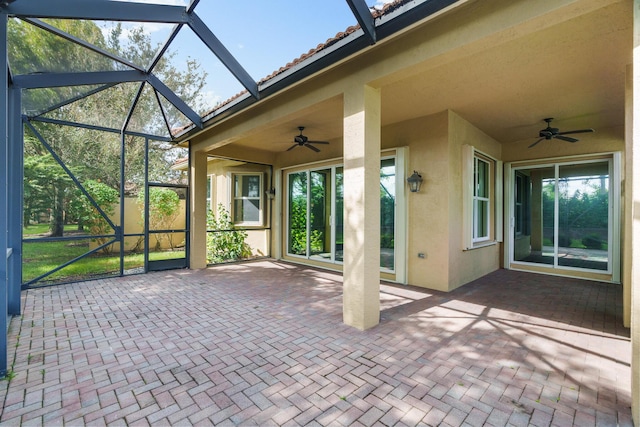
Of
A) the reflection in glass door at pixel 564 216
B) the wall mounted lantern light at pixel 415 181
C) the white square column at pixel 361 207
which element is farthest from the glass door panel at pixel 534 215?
the white square column at pixel 361 207

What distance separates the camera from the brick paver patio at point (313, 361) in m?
2.00

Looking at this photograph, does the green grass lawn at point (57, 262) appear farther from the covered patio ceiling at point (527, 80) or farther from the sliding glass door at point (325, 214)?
the covered patio ceiling at point (527, 80)

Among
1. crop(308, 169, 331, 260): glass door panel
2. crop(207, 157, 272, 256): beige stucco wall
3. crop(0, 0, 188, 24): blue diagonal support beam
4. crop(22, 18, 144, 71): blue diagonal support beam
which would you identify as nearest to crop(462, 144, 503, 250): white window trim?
crop(308, 169, 331, 260): glass door panel

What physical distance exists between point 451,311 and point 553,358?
1329mm

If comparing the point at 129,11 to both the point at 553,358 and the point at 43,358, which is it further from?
the point at 553,358

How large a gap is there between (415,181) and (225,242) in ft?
18.9

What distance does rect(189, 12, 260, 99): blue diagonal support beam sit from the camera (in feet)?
12.2

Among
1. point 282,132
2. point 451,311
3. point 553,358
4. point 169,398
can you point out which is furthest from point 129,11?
point 553,358

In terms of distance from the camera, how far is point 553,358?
2.77 m

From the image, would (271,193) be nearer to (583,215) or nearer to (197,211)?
(197,211)

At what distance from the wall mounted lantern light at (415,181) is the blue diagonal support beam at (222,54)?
3001 millimetres

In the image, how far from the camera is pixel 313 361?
2.68 meters

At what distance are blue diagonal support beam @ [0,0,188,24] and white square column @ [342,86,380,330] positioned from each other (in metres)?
2.34

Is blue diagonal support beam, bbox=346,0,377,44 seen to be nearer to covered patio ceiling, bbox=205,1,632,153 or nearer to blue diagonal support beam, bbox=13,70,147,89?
covered patio ceiling, bbox=205,1,632,153
